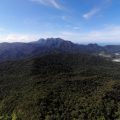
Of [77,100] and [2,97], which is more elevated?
[77,100]

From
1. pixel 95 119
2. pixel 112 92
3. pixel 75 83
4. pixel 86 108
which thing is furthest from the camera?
pixel 75 83

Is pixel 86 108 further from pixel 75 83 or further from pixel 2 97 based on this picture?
pixel 2 97

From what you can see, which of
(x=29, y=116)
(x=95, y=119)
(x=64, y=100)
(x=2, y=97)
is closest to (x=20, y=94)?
(x=2, y=97)

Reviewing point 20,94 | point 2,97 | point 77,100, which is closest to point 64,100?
point 77,100

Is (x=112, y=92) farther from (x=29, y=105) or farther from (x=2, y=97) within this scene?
(x=2, y=97)

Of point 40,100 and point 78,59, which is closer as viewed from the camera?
point 40,100

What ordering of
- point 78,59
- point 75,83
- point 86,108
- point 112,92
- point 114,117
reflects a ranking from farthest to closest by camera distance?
point 78,59
point 75,83
point 112,92
point 86,108
point 114,117

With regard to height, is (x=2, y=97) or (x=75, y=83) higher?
(x=75, y=83)

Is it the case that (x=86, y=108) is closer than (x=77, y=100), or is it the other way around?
(x=86, y=108)

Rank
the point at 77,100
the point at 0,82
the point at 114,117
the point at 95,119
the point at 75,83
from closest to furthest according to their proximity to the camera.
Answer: the point at 95,119, the point at 114,117, the point at 77,100, the point at 75,83, the point at 0,82
